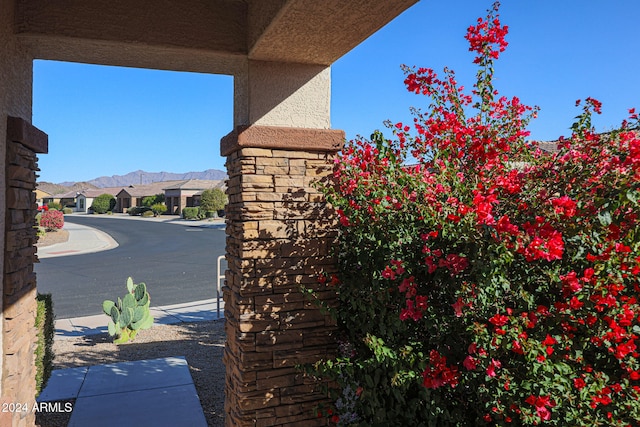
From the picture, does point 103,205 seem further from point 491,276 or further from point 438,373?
point 491,276

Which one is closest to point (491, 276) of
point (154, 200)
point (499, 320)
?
point (499, 320)

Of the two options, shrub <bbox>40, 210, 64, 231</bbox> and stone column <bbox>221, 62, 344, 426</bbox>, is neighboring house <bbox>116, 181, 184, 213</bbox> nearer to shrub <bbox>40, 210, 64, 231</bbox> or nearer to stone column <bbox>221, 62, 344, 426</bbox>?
shrub <bbox>40, 210, 64, 231</bbox>

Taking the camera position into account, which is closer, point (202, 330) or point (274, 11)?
point (274, 11)

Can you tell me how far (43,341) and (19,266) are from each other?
178 centimetres

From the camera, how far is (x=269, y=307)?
341 centimetres

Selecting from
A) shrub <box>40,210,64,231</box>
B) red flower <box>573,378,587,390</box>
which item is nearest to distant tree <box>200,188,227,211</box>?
shrub <box>40,210,64,231</box>

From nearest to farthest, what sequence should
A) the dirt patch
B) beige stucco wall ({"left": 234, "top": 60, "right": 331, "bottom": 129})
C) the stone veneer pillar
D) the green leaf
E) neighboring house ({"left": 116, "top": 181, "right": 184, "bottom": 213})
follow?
the green leaf → the stone veneer pillar → beige stucco wall ({"left": 234, "top": 60, "right": 331, "bottom": 129}) → the dirt patch → neighboring house ({"left": 116, "top": 181, "right": 184, "bottom": 213})

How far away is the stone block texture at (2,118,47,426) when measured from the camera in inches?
126

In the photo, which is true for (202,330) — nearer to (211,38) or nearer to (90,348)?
(90,348)

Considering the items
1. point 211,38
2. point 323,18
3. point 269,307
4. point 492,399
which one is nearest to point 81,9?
point 211,38

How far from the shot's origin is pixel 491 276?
2229mm

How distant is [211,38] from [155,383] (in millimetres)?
3900

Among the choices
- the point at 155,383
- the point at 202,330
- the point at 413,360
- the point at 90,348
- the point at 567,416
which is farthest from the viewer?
the point at 202,330

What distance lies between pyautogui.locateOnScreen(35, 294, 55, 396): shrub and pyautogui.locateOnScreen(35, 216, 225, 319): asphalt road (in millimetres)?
4456
